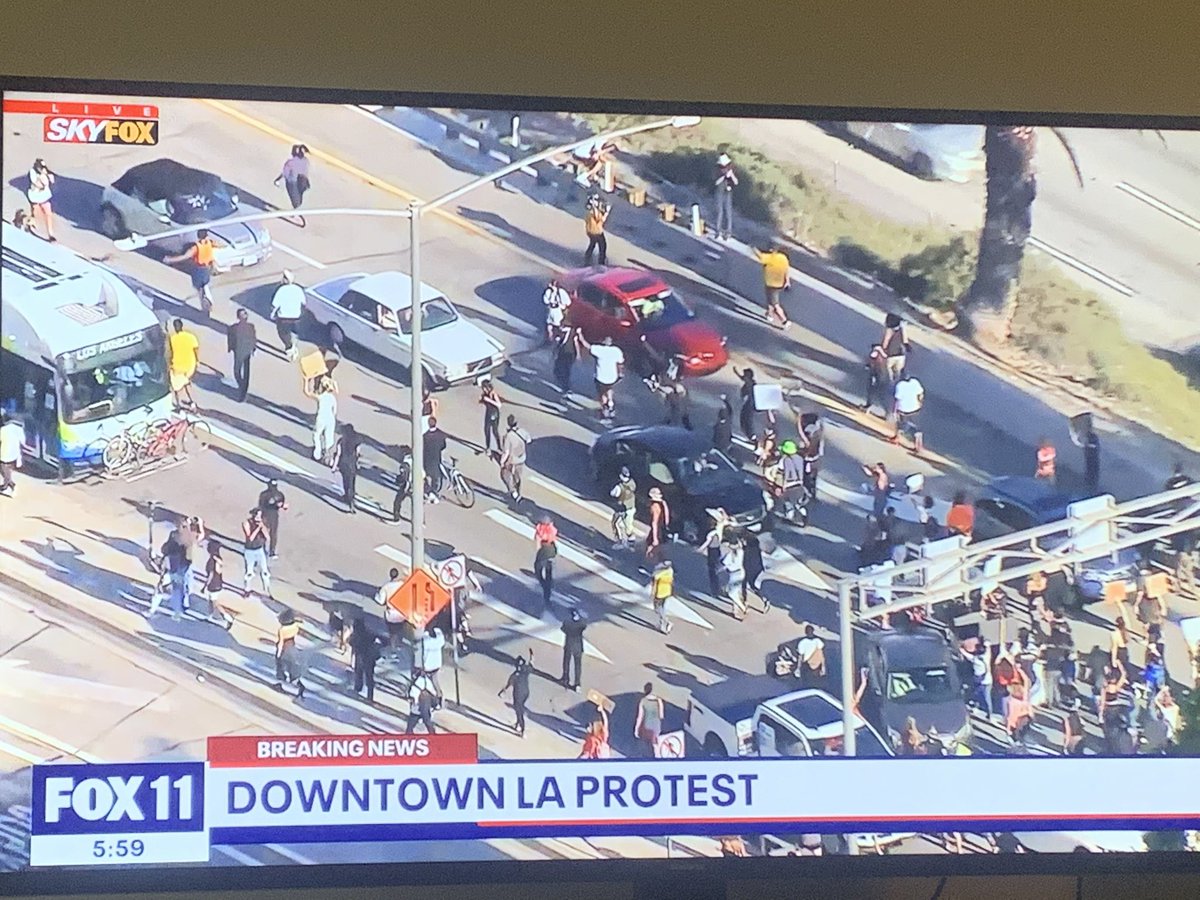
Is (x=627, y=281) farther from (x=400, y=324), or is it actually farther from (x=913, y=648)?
(x=913, y=648)

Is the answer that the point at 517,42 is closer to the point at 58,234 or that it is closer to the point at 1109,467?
the point at 58,234

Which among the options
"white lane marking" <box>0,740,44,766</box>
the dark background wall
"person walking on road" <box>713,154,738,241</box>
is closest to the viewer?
"white lane marking" <box>0,740,44,766</box>

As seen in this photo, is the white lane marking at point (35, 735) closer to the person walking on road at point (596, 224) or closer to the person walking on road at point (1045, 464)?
the person walking on road at point (596, 224)

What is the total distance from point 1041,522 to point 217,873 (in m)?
0.92

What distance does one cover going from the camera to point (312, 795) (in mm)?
1313

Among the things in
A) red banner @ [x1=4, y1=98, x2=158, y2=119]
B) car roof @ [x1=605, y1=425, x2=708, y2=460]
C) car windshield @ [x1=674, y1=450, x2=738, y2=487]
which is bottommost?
car windshield @ [x1=674, y1=450, x2=738, y2=487]

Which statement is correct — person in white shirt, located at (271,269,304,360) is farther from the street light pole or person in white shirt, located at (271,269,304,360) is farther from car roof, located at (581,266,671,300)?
car roof, located at (581,266,671,300)

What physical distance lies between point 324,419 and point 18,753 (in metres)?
0.44

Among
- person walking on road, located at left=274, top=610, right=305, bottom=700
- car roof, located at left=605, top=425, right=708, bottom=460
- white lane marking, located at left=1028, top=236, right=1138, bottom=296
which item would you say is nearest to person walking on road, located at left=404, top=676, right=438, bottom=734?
person walking on road, located at left=274, top=610, right=305, bottom=700

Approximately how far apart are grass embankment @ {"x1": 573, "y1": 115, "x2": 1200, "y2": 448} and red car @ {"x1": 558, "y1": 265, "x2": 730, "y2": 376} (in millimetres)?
121

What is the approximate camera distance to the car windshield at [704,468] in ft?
4.48

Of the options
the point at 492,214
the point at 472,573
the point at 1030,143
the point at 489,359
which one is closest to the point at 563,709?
the point at 472,573

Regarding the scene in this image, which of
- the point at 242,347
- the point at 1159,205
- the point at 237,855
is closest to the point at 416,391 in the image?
the point at 242,347

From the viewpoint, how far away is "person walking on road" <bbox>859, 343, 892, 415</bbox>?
4.56ft
